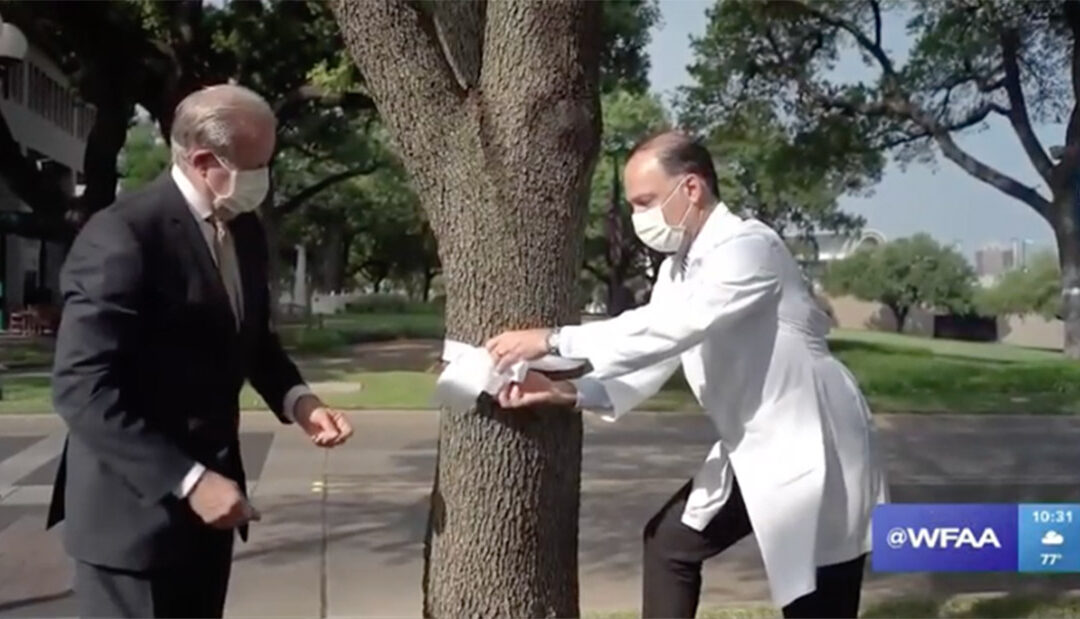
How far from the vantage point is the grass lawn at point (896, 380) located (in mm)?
18297

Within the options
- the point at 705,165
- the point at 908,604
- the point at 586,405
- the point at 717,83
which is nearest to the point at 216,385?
the point at 586,405

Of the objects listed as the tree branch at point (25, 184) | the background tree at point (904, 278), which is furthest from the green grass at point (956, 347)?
the tree branch at point (25, 184)

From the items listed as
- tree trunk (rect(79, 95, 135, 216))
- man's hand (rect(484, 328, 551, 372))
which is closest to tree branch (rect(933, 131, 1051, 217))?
tree trunk (rect(79, 95, 135, 216))

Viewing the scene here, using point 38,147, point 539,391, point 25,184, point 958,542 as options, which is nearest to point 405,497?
point 958,542

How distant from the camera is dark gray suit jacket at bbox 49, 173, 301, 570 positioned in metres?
3.03

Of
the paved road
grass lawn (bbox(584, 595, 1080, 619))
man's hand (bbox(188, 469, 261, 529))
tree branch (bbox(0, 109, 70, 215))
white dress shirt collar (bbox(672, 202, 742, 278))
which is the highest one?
tree branch (bbox(0, 109, 70, 215))

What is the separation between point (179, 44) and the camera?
23.2 m

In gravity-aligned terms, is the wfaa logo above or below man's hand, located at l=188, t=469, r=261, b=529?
below

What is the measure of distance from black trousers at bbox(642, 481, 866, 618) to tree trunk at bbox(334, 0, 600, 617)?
0.42 meters

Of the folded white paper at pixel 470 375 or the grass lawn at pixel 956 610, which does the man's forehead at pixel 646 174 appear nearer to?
the folded white paper at pixel 470 375

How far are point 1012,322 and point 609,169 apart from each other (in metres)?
10.1

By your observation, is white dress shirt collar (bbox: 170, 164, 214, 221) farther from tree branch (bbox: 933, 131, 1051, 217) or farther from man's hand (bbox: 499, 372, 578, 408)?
tree branch (bbox: 933, 131, 1051, 217)

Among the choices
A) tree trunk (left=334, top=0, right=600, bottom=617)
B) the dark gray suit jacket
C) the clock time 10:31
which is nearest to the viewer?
the dark gray suit jacket

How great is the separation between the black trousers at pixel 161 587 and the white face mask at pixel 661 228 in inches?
52.7
